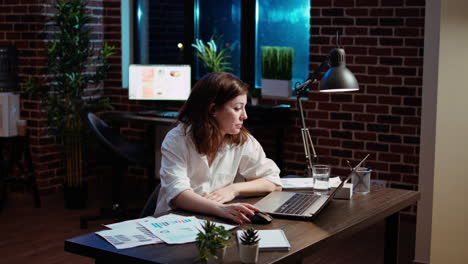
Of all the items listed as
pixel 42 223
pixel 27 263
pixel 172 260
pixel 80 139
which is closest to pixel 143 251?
pixel 172 260

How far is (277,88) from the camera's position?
5.55 metres

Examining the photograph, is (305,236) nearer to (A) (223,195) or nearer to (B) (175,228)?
(B) (175,228)

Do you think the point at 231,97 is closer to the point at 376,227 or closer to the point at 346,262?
the point at 346,262

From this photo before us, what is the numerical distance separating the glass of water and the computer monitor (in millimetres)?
2958

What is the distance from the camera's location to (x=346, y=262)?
14.1 feet

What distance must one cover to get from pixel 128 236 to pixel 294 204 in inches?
28.7

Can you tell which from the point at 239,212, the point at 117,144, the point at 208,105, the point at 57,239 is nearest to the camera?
the point at 239,212

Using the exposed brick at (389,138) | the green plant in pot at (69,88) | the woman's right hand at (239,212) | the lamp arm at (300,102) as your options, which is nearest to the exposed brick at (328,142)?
the exposed brick at (389,138)

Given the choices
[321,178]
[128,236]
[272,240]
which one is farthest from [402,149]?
[128,236]

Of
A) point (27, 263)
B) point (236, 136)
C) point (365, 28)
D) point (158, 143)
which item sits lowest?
point (27, 263)

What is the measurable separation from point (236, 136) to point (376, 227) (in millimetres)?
Answer: 2445

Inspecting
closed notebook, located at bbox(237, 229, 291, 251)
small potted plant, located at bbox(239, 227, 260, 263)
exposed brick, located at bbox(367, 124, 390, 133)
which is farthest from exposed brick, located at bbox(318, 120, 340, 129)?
small potted plant, located at bbox(239, 227, 260, 263)

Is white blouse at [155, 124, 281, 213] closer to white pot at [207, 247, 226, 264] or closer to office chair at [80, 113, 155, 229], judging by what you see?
white pot at [207, 247, 226, 264]

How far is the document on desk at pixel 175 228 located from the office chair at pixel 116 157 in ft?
8.45
